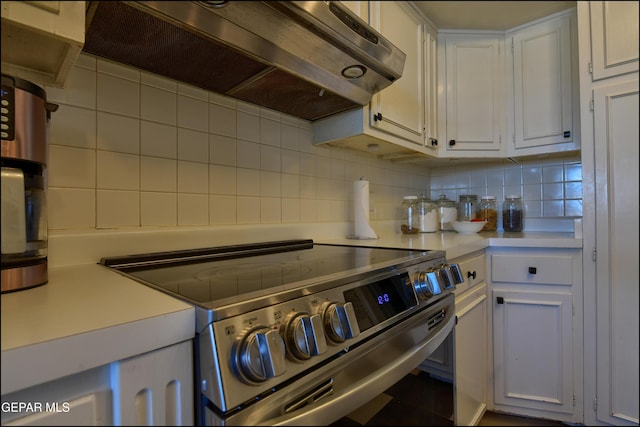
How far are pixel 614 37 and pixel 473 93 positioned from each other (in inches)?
30.5

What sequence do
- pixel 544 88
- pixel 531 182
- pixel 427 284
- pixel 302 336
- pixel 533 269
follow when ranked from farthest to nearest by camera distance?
pixel 531 182, pixel 544 88, pixel 533 269, pixel 427 284, pixel 302 336

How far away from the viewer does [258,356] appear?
0.38m

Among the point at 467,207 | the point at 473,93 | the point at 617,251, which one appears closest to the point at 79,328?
the point at 617,251

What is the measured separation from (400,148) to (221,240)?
904 millimetres

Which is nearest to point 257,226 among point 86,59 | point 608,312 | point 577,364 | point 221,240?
point 221,240

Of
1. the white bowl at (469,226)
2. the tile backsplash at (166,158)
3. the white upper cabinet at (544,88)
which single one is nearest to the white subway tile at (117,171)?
the tile backsplash at (166,158)

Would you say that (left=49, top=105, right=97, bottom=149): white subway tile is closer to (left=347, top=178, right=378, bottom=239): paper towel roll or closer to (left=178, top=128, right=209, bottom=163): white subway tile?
(left=178, top=128, right=209, bottom=163): white subway tile

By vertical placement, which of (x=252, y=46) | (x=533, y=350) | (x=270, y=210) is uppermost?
(x=252, y=46)

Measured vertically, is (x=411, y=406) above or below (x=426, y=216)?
below

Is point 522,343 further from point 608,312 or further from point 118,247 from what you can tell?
point 118,247

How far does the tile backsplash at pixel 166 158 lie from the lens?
0.72 metres

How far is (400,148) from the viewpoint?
1391 mm

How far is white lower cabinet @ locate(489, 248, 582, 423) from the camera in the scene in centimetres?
111

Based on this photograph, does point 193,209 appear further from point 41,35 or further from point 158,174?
point 41,35
